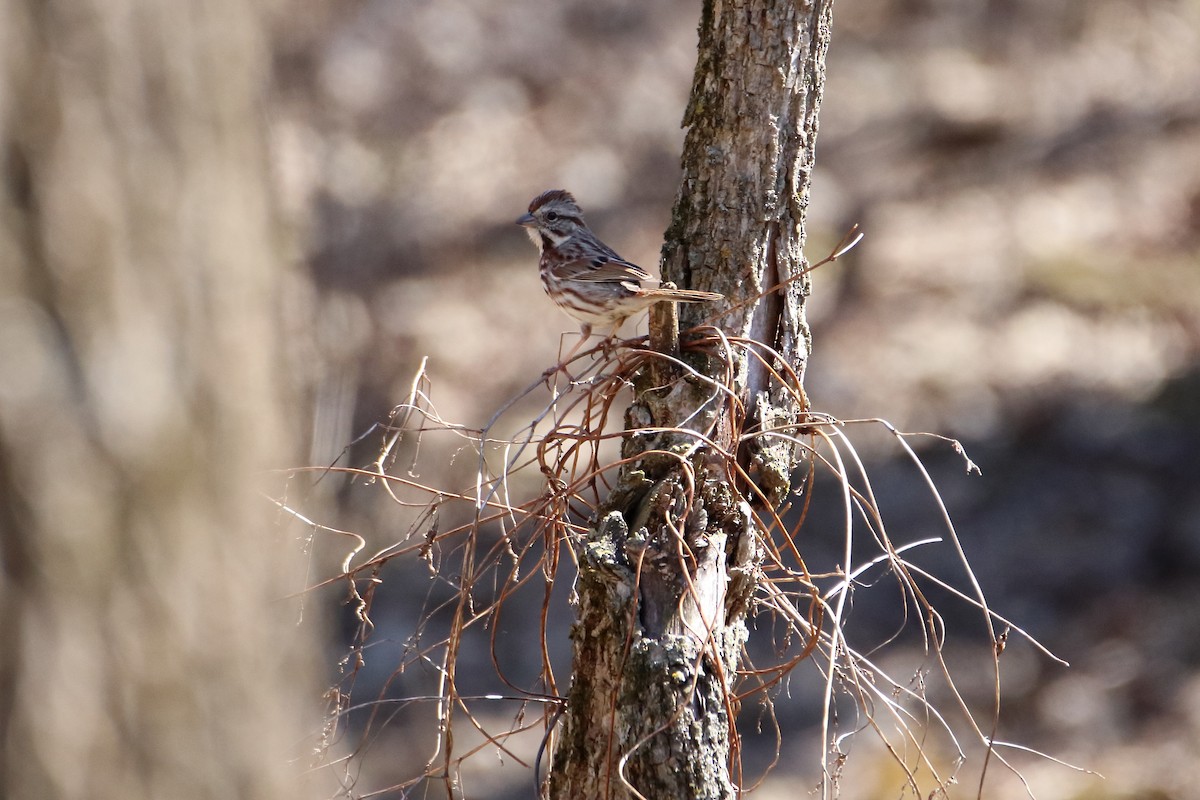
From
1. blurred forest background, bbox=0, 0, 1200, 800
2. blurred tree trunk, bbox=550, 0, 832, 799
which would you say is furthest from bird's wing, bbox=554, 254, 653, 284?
blurred forest background, bbox=0, 0, 1200, 800

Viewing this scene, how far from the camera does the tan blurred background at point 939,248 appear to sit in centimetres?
897

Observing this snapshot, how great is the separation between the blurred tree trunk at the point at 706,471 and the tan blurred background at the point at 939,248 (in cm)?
463

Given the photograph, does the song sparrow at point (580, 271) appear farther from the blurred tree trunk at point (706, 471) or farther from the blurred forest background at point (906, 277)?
the blurred forest background at point (906, 277)

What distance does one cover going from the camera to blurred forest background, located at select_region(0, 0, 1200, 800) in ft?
28.1

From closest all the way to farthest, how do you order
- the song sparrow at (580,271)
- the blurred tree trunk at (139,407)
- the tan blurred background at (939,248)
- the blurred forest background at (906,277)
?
the blurred tree trunk at (139,407), the song sparrow at (580,271), the blurred forest background at (906,277), the tan blurred background at (939,248)

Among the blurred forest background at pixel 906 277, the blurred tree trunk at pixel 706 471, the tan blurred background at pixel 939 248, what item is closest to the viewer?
the blurred tree trunk at pixel 706 471

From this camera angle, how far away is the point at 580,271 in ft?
15.1

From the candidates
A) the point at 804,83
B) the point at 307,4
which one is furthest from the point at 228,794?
the point at 307,4

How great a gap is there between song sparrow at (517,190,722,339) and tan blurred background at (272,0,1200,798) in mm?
2785

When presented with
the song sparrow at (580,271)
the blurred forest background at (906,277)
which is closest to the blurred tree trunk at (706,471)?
the song sparrow at (580,271)

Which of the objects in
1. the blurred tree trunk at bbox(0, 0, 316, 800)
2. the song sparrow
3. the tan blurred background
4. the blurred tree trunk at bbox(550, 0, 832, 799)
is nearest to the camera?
the blurred tree trunk at bbox(0, 0, 316, 800)

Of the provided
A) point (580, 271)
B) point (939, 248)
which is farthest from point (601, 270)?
point (939, 248)

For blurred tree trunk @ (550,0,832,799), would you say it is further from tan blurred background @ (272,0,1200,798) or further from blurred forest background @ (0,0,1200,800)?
tan blurred background @ (272,0,1200,798)

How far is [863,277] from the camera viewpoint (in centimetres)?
1145
